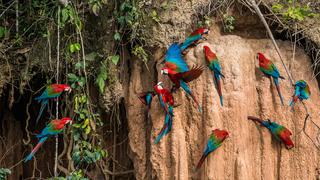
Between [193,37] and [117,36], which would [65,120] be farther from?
[193,37]

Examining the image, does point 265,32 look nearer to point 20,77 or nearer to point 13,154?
point 20,77

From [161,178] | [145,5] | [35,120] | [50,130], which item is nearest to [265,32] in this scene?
[145,5]

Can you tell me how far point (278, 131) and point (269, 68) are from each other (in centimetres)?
55

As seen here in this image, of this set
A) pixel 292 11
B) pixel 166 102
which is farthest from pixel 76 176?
pixel 292 11

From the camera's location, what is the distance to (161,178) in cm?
581

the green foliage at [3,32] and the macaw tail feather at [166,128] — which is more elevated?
the green foliage at [3,32]

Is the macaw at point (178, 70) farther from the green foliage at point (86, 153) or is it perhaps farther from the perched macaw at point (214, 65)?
the green foliage at point (86, 153)

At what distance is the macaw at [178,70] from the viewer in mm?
5676

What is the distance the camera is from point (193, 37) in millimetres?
5852

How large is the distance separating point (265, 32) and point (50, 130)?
85.9 inches

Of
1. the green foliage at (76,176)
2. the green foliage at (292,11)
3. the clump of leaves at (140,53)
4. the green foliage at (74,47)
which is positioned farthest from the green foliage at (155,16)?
the green foliage at (76,176)

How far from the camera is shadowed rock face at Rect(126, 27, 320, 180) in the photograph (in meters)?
5.70

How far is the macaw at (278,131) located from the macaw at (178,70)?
0.56 m

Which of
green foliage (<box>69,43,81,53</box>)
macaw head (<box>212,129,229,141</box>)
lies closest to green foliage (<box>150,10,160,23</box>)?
A: green foliage (<box>69,43,81,53</box>)
